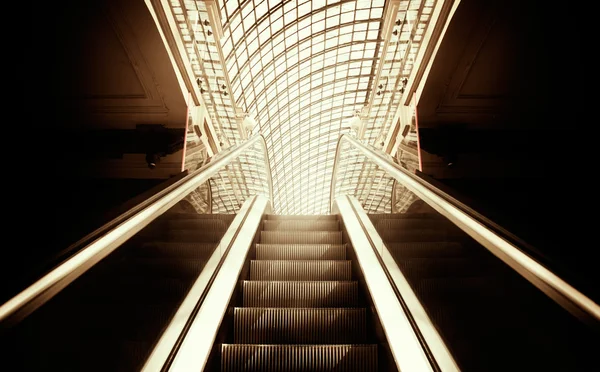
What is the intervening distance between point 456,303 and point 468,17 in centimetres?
453

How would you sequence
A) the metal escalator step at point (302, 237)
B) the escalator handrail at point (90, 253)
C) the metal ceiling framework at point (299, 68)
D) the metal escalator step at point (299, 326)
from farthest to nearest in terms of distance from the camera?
the metal ceiling framework at point (299, 68) < the metal escalator step at point (302, 237) < the metal escalator step at point (299, 326) < the escalator handrail at point (90, 253)

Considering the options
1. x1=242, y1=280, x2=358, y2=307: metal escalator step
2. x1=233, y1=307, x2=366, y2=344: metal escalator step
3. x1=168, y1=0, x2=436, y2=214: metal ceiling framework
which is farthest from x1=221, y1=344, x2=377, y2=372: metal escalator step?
x1=168, y1=0, x2=436, y2=214: metal ceiling framework

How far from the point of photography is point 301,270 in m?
3.52

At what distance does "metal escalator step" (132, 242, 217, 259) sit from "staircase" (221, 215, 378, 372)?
456 millimetres

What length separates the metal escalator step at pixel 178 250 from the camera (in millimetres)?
3068

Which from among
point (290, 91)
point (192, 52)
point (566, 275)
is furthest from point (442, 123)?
point (290, 91)

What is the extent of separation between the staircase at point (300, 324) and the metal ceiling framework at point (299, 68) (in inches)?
184

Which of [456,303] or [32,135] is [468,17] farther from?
[32,135]

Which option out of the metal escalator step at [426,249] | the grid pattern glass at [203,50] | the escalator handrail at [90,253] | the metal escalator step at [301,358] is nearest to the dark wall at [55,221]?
the escalator handrail at [90,253]

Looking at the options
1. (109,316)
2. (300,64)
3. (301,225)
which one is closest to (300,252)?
(301,225)

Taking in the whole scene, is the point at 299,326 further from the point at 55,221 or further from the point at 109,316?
the point at 55,221

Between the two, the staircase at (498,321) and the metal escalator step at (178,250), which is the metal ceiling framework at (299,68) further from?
the staircase at (498,321)

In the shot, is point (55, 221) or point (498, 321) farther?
point (55, 221)

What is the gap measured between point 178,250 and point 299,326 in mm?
1361
